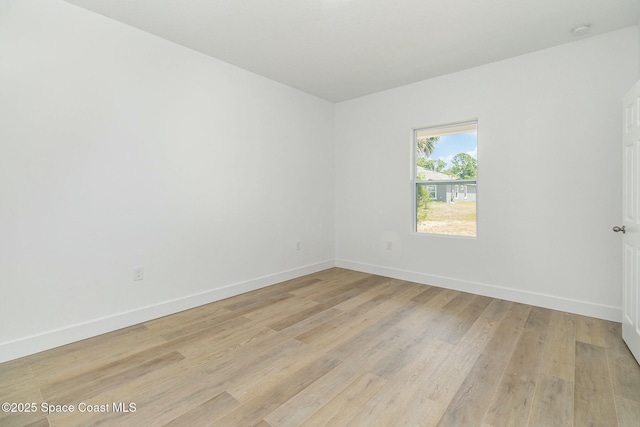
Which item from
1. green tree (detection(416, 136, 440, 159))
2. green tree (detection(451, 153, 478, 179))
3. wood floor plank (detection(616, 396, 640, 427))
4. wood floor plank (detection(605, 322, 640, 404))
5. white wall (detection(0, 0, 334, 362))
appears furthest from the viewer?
green tree (detection(416, 136, 440, 159))

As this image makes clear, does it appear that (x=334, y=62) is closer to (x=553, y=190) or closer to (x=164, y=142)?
(x=164, y=142)

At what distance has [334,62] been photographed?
3.45 m

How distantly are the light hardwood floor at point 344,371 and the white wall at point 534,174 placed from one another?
445 millimetres

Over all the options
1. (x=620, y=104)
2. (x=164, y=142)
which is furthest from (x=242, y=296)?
(x=620, y=104)

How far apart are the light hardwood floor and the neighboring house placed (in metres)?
1.39

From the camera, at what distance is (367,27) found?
8.93ft

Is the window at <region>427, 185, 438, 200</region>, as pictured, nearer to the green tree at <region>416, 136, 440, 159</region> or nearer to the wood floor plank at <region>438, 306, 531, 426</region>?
the green tree at <region>416, 136, 440, 159</region>

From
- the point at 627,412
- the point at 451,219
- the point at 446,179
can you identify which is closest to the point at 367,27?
the point at 446,179

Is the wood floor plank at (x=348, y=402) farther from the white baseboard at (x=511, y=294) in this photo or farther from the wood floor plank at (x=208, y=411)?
the white baseboard at (x=511, y=294)

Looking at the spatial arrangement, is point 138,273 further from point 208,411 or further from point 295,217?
point 295,217

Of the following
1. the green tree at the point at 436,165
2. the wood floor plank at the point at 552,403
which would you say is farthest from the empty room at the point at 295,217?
the green tree at the point at 436,165

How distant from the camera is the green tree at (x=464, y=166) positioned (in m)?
3.73

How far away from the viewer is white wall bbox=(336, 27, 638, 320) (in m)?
2.85

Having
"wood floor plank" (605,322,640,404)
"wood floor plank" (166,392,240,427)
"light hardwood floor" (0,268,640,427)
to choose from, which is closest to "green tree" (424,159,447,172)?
"light hardwood floor" (0,268,640,427)
